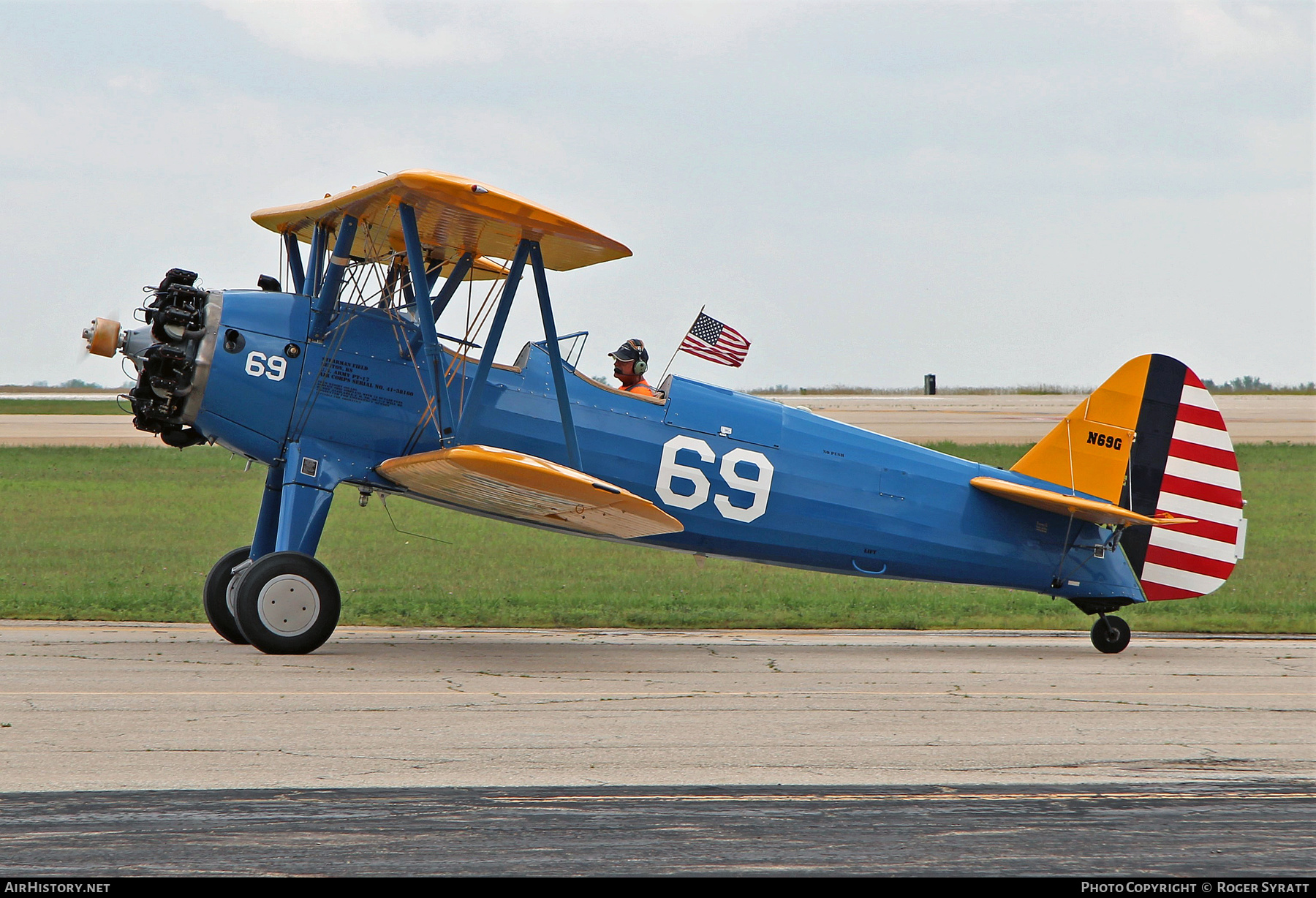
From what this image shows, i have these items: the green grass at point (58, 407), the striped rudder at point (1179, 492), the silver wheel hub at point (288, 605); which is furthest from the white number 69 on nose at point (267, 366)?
the green grass at point (58, 407)

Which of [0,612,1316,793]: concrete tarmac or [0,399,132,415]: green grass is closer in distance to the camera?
[0,612,1316,793]: concrete tarmac

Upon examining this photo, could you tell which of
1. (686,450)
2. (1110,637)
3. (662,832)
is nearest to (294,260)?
(686,450)

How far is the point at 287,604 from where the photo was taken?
8930 mm

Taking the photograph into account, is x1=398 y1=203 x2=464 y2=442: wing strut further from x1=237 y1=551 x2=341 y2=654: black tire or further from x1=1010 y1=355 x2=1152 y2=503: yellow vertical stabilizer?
x1=1010 y1=355 x2=1152 y2=503: yellow vertical stabilizer

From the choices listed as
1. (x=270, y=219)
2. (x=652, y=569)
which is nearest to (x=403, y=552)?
(x=652, y=569)

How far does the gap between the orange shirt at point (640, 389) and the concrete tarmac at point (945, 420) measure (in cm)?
1900

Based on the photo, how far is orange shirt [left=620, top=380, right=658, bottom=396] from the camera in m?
10.5

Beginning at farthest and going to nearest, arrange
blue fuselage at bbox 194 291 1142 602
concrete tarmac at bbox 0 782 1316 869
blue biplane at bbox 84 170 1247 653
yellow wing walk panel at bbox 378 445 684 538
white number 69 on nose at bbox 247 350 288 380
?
blue fuselage at bbox 194 291 1142 602 → white number 69 on nose at bbox 247 350 288 380 → blue biplane at bbox 84 170 1247 653 → yellow wing walk panel at bbox 378 445 684 538 → concrete tarmac at bbox 0 782 1316 869

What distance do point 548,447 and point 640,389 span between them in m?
1.11

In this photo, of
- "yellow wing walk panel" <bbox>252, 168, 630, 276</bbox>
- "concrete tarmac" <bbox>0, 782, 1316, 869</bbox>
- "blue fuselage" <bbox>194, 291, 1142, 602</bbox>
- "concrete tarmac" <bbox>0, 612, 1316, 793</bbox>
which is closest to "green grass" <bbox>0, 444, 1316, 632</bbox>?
"concrete tarmac" <bbox>0, 612, 1316, 793</bbox>

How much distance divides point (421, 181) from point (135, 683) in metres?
4.10

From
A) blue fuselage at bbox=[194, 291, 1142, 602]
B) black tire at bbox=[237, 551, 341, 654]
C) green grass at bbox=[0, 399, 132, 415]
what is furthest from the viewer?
green grass at bbox=[0, 399, 132, 415]

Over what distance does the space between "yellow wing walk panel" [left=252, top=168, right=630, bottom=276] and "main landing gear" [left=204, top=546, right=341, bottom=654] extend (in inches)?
110

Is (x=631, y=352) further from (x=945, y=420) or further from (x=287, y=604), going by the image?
(x=945, y=420)
